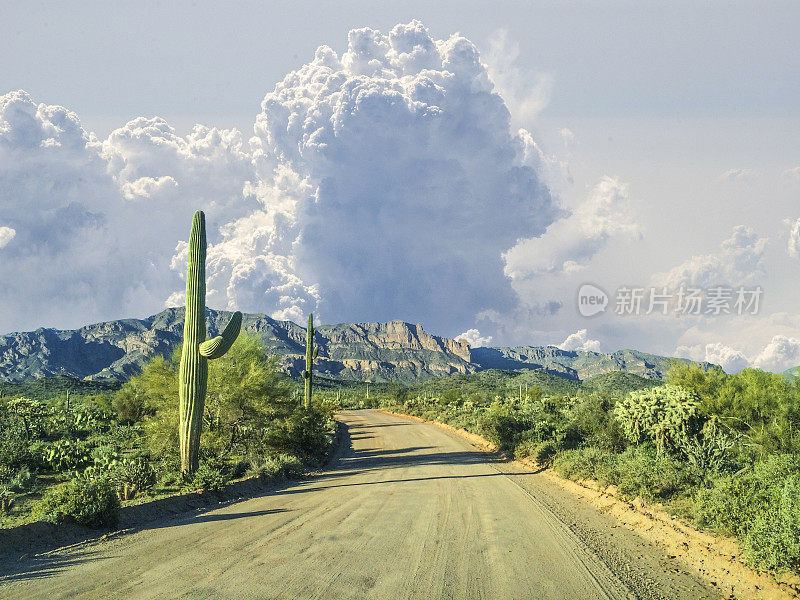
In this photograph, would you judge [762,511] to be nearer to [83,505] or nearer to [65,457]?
[83,505]

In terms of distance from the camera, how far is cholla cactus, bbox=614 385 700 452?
52.6ft

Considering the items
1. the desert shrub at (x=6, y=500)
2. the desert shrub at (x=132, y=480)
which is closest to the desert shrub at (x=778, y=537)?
the desert shrub at (x=132, y=480)

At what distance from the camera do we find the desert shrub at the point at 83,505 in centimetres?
970

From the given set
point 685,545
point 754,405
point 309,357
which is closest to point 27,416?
point 309,357

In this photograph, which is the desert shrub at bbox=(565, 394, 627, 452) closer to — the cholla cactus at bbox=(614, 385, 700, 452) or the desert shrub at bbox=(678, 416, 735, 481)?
the cholla cactus at bbox=(614, 385, 700, 452)

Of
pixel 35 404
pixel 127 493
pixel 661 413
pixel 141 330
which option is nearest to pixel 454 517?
pixel 127 493

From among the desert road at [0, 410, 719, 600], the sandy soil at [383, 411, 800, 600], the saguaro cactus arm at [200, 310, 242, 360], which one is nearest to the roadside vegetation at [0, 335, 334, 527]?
the desert road at [0, 410, 719, 600]

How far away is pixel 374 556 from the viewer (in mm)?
8305

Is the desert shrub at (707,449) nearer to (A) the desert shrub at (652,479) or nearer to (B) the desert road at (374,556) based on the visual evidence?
(A) the desert shrub at (652,479)

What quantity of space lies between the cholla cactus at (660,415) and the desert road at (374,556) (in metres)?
5.33

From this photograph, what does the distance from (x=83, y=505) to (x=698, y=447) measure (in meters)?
15.8

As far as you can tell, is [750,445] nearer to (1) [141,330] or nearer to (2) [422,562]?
(2) [422,562]

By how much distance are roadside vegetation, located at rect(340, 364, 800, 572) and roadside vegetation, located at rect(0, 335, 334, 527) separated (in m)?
10.3

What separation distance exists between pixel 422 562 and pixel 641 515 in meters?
6.03
